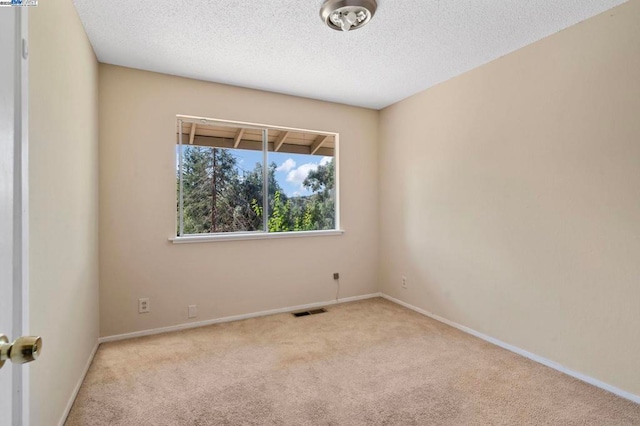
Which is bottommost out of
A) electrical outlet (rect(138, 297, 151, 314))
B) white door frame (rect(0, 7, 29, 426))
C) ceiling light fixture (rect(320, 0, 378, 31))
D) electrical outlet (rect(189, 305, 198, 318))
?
electrical outlet (rect(189, 305, 198, 318))

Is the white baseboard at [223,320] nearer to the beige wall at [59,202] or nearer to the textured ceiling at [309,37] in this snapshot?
the beige wall at [59,202]

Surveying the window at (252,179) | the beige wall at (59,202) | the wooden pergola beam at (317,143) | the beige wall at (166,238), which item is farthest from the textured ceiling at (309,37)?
the wooden pergola beam at (317,143)

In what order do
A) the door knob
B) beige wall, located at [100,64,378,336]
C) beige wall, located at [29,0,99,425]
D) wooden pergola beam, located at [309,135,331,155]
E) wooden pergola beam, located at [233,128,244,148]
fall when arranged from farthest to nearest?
wooden pergola beam, located at [309,135,331,155], wooden pergola beam, located at [233,128,244,148], beige wall, located at [100,64,378,336], beige wall, located at [29,0,99,425], the door knob

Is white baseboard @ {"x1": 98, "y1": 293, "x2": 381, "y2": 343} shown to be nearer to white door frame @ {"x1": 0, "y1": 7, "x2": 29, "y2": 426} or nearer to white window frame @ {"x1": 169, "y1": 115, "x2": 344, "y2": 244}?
white window frame @ {"x1": 169, "y1": 115, "x2": 344, "y2": 244}

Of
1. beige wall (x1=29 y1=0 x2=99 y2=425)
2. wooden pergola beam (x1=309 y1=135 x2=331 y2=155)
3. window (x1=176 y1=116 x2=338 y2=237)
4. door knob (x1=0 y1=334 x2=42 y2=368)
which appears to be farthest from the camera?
wooden pergola beam (x1=309 y1=135 x2=331 y2=155)

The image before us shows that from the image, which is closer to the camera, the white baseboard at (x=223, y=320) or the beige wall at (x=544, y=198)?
the beige wall at (x=544, y=198)

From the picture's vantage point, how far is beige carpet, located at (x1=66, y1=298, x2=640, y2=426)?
1785mm

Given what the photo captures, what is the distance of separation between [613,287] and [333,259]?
2520mm

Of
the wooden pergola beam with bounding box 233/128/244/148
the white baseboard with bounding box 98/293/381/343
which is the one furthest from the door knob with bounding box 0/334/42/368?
the wooden pergola beam with bounding box 233/128/244/148

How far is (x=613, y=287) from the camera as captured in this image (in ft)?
6.65

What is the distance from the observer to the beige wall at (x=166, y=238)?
281cm

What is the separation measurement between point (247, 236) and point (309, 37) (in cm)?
198

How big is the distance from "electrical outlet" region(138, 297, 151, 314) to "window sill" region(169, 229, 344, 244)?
1.92 feet

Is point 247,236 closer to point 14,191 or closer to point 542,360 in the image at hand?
point 14,191
